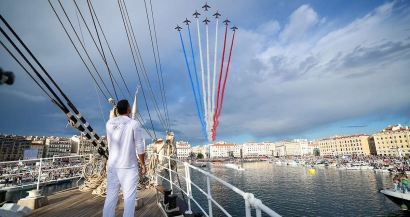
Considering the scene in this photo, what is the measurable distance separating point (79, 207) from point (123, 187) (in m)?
3.06

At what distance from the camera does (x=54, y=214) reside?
398 centimetres

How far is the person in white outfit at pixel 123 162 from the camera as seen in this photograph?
A: 2.36m

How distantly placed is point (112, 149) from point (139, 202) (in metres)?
2.29

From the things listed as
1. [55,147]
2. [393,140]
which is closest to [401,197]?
[393,140]

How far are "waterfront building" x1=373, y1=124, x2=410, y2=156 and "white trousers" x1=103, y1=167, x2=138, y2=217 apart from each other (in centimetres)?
10908

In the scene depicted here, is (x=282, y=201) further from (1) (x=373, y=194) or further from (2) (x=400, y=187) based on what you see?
(1) (x=373, y=194)

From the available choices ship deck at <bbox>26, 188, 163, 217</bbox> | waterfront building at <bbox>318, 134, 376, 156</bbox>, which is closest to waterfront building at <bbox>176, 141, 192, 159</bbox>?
waterfront building at <bbox>318, 134, 376, 156</bbox>

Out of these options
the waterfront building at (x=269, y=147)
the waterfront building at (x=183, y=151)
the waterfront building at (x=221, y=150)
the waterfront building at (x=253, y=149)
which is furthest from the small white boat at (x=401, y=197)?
the waterfront building at (x=183, y=151)

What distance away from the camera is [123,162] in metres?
2.37

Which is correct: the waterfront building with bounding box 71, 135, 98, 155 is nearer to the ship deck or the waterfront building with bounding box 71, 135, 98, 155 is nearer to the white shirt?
the ship deck

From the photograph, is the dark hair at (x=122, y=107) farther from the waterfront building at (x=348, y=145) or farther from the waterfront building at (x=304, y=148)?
the waterfront building at (x=304, y=148)

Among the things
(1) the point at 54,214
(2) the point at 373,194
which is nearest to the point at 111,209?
(1) the point at 54,214

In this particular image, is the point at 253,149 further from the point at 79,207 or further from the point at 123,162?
the point at 123,162

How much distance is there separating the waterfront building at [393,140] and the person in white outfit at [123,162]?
358 ft
